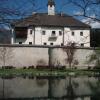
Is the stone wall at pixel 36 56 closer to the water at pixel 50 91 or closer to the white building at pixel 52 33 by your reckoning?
the white building at pixel 52 33

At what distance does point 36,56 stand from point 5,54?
417 cm

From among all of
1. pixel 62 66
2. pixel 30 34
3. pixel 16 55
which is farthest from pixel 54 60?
pixel 30 34

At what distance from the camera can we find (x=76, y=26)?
6844 cm

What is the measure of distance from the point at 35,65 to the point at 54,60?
2729 mm

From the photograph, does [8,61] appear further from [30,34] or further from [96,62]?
[30,34]

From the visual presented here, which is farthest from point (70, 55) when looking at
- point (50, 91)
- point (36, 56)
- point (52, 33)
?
point (50, 91)

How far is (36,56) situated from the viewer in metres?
47.5

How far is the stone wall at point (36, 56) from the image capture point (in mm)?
46656

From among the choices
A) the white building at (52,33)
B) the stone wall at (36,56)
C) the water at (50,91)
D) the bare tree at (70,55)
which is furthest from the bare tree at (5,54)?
the water at (50,91)

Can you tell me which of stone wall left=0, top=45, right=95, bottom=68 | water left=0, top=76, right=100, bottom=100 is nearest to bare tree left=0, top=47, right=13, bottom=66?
stone wall left=0, top=45, right=95, bottom=68

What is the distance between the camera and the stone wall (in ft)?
153

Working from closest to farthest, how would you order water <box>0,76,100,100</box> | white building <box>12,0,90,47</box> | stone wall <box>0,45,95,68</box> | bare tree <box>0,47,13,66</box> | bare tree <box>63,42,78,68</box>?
1. water <box>0,76,100,100</box>
2. bare tree <box>0,47,13,66</box>
3. stone wall <box>0,45,95,68</box>
4. bare tree <box>63,42,78,68</box>
5. white building <box>12,0,90,47</box>

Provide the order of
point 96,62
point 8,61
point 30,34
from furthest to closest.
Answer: point 30,34 < point 96,62 < point 8,61

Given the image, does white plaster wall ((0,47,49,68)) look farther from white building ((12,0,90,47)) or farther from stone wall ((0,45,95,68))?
white building ((12,0,90,47))
